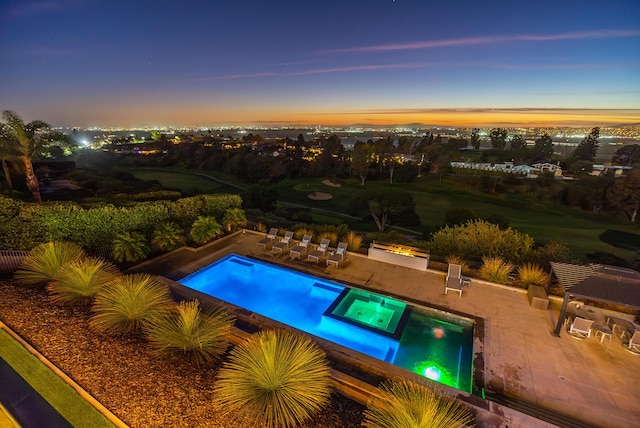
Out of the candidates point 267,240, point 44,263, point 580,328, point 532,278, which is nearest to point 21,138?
point 44,263

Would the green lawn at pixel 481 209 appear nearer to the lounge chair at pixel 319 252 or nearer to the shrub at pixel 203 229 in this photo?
Result: the shrub at pixel 203 229

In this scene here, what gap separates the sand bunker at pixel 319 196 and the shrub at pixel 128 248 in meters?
28.1

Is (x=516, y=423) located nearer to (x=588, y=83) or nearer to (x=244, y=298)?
(x=244, y=298)

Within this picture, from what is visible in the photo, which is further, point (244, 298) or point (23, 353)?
point (244, 298)

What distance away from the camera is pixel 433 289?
25.9 feet

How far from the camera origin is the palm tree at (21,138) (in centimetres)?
1134

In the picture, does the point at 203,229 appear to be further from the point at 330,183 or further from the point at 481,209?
the point at 330,183

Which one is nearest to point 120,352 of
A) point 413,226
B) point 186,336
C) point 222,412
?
point 186,336

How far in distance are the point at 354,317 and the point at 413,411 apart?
3.92 m

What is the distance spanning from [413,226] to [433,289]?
2086 cm

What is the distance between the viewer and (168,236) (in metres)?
9.53

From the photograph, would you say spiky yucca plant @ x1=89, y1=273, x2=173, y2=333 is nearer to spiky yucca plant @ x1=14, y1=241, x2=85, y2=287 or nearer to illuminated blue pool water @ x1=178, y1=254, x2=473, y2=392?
spiky yucca plant @ x1=14, y1=241, x2=85, y2=287

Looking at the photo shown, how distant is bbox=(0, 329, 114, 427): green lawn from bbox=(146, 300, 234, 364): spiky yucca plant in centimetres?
98

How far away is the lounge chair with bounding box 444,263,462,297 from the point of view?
25.0ft
